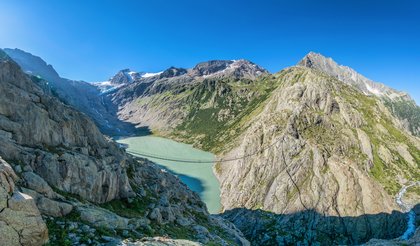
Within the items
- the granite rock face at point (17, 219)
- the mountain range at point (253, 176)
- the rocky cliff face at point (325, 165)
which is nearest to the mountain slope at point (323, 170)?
the rocky cliff face at point (325, 165)

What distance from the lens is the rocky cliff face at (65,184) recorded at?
1579 cm

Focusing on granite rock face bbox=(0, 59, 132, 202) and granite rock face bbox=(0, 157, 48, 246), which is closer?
granite rock face bbox=(0, 157, 48, 246)

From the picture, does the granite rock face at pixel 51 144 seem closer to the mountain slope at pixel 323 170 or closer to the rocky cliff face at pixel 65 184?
the rocky cliff face at pixel 65 184

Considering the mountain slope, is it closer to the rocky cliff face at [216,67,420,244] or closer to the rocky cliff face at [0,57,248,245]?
the rocky cliff face at [216,67,420,244]

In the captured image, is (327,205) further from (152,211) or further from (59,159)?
(59,159)

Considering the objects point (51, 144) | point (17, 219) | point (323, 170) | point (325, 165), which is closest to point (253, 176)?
point (323, 170)

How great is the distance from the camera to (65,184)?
27.0 m

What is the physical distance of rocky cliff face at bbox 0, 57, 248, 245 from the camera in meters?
15.8

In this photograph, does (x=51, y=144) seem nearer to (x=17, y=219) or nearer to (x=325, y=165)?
(x=17, y=219)

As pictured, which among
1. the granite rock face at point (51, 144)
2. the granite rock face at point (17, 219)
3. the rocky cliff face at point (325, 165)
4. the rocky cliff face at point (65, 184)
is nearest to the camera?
the granite rock face at point (17, 219)

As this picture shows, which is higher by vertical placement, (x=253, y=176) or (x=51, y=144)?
(x=51, y=144)

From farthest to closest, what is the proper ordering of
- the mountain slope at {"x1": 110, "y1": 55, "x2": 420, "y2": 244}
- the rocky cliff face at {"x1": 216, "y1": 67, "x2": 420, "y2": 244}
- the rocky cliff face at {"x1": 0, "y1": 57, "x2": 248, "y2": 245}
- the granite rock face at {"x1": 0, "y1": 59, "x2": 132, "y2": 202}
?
the rocky cliff face at {"x1": 216, "y1": 67, "x2": 420, "y2": 244}
the mountain slope at {"x1": 110, "y1": 55, "x2": 420, "y2": 244}
the granite rock face at {"x1": 0, "y1": 59, "x2": 132, "y2": 202}
the rocky cliff face at {"x1": 0, "y1": 57, "x2": 248, "y2": 245}

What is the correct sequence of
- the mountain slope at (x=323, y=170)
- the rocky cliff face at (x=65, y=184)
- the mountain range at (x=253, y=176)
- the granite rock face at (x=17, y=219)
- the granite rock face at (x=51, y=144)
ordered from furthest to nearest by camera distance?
the mountain slope at (x=323, y=170) → the granite rock face at (x=51, y=144) → the mountain range at (x=253, y=176) → the rocky cliff face at (x=65, y=184) → the granite rock face at (x=17, y=219)

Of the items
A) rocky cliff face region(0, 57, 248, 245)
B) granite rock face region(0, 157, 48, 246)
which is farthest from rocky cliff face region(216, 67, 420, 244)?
granite rock face region(0, 157, 48, 246)
